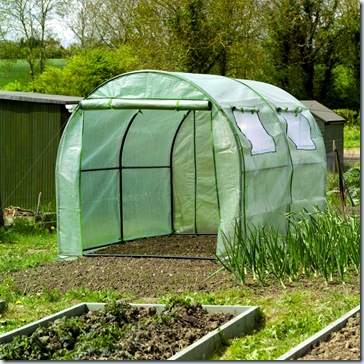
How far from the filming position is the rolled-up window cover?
10.1m

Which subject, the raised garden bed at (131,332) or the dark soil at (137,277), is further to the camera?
the dark soil at (137,277)

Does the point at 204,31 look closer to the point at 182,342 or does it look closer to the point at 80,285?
the point at 80,285

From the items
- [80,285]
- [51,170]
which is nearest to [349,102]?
[51,170]

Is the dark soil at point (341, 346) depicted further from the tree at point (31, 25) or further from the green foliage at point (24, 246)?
the tree at point (31, 25)

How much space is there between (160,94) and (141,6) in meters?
18.9

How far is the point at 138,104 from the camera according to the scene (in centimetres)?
1050

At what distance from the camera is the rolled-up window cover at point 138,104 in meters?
10.1

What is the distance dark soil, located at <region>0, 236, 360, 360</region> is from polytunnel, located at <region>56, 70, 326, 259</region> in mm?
573

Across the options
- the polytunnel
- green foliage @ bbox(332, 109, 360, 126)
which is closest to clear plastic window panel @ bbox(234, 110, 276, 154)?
the polytunnel

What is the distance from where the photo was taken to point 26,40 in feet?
134

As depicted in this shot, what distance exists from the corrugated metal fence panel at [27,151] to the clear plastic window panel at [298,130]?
471 centimetres

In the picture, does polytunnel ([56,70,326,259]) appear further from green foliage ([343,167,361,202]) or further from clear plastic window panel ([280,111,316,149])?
green foliage ([343,167,361,202])

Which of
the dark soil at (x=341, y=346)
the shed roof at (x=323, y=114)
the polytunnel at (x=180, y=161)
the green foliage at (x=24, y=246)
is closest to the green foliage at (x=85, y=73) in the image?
the shed roof at (x=323, y=114)

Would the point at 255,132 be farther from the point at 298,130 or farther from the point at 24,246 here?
the point at 24,246
